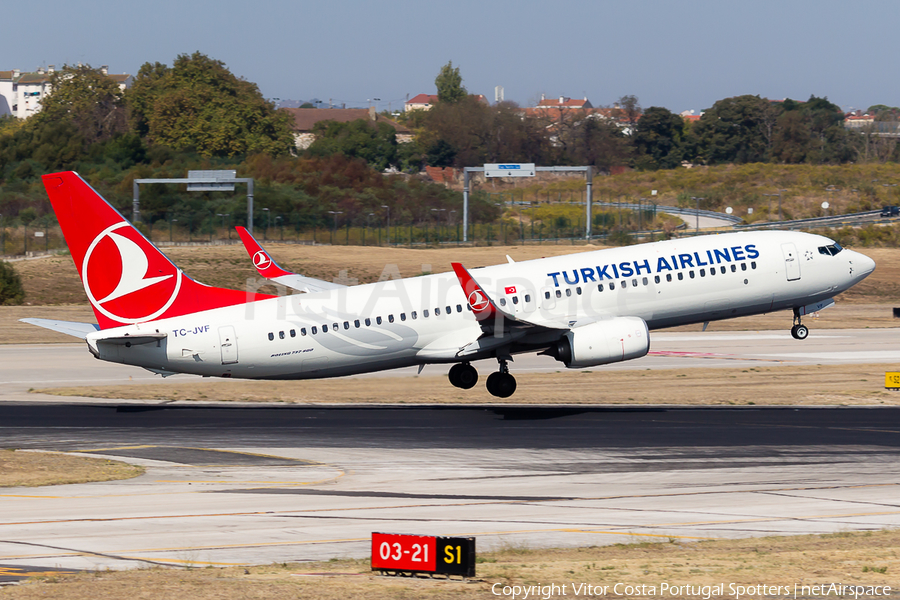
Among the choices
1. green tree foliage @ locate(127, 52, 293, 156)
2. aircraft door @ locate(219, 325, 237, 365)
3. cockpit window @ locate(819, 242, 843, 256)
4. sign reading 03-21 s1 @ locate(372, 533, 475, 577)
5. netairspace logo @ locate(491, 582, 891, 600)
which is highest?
green tree foliage @ locate(127, 52, 293, 156)

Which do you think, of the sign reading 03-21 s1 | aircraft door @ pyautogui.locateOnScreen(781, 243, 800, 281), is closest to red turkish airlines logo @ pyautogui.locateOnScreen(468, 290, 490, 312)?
aircraft door @ pyautogui.locateOnScreen(781, 243, 800, 281)

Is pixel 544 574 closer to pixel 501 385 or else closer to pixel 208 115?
pixel 501 385

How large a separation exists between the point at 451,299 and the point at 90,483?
16.5 m

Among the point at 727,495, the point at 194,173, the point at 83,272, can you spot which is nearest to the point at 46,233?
the point at 194,173

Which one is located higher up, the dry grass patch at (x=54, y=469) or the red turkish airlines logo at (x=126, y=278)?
the red turkish airlines logo at (x=126, y=278)

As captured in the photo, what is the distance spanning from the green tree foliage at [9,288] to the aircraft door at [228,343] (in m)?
49.2

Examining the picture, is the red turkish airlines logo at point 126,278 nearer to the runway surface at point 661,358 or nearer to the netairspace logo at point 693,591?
the runway surface at point 661,358

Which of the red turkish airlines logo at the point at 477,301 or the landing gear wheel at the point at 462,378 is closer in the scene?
the red turkish airlines logo at the point at 477,301

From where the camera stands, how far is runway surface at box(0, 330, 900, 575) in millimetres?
20094

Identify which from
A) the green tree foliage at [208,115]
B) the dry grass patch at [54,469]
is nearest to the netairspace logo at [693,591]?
the dry grass patch at [54,469]

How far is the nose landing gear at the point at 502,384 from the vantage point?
133 ft

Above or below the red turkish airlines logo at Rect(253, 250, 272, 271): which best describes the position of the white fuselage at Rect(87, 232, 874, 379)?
below

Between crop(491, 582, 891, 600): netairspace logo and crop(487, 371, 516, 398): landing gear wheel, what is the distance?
81.6 ft

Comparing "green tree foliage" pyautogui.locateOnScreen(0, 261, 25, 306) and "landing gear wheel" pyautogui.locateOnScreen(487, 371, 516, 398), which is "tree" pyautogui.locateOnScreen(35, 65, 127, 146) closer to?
"green tree foliage" pyautogui.locateOnScreen(0, 261, 25, 306)
